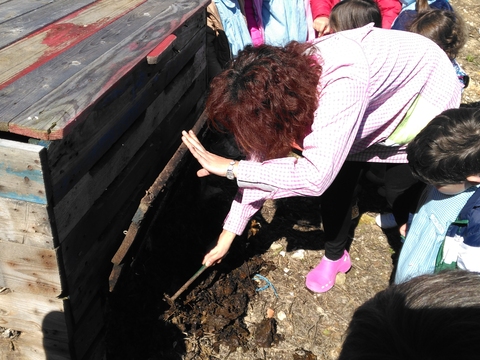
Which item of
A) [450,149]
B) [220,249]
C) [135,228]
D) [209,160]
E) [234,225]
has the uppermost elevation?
[450,149]

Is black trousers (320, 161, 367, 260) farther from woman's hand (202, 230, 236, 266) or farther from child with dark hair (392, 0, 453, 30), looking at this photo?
child with dark hair (392, 0, 453, 30)

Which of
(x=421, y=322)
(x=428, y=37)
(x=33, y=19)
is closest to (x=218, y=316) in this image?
(x=33, y=19)

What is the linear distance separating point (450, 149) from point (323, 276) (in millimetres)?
1396

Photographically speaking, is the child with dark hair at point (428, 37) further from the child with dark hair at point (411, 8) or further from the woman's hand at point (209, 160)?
the woman's hand at point (209, 160)

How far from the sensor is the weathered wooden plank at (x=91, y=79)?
68.9 inches

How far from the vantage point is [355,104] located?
2146 millimetres

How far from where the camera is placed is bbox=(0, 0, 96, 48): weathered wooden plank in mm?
2365

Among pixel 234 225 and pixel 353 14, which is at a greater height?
pixel 353 14

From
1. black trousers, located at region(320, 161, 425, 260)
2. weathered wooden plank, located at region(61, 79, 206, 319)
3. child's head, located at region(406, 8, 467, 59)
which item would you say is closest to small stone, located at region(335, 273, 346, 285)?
black trousers, located at region(320, 161, 425, 260)

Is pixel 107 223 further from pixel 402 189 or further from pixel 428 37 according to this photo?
pixel 428 37

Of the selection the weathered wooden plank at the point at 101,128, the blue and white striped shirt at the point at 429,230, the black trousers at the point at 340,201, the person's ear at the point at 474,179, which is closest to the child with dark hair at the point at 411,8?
the black trousers at the point at 340,201

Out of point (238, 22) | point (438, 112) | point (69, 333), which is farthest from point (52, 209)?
point (238, 22)

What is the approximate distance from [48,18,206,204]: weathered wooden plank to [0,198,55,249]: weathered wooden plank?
79 millimetres

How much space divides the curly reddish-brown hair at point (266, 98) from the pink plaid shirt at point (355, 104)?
72mm
